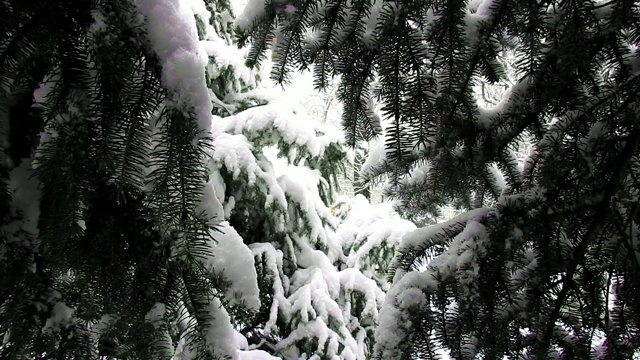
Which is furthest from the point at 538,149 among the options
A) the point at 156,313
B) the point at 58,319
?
the point at 58,319

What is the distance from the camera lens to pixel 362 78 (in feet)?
4.62

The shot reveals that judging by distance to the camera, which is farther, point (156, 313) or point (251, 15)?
point (251, 15)

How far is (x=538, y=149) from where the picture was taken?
A: 1570mm

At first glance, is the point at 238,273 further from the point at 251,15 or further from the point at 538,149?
the point at 538,149

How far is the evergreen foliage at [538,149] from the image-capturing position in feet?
4.32

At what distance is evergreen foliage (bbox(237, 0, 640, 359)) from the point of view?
1.32 meters

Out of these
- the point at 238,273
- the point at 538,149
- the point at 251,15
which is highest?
the point at 251,15

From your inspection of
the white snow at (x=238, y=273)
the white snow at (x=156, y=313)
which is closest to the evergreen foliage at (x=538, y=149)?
the white snow at (x=238, y=273)

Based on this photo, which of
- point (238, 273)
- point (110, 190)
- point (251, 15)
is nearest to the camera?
point (110, 190)

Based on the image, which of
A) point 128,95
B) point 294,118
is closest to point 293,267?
point 294,118

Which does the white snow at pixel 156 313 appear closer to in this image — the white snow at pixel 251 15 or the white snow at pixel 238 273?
the white snow at pixel 238 273

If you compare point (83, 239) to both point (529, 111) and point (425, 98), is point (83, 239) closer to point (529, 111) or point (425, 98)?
point (425, 98)

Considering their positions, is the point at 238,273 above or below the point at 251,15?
below

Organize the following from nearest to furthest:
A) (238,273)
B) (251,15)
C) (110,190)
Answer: (110,190)
(238,273)
(251,15)
